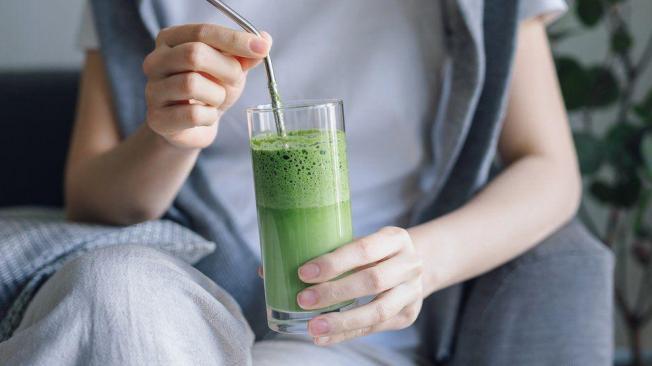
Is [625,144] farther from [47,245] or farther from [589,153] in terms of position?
[47,245]

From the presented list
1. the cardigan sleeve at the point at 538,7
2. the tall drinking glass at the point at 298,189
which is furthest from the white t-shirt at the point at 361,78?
the tall drinking glass at the point at 298,189

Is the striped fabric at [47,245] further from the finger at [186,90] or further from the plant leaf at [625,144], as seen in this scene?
the plant leaf at [625,144]

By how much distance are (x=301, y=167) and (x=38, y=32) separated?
154cm

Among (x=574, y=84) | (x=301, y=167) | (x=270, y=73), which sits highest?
(x=270, y=73)

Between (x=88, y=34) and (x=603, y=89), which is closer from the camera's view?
(x=88, y=34)

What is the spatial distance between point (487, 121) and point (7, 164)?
123 cm

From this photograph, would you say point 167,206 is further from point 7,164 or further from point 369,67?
point 7,164

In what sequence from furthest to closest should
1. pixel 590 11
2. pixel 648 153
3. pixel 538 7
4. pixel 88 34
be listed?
pixel 590 11 < pixel 648 153 < pixel 88 34 < pixel 538 7

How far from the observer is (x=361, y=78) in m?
1.33

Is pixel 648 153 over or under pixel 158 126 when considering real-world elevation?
under

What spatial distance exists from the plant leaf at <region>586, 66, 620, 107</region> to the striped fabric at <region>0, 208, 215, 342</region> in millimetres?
1324

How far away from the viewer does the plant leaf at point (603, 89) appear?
6.69 feet

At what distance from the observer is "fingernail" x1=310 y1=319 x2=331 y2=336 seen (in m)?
0.88

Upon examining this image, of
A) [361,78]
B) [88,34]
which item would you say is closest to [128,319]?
[361,78]
